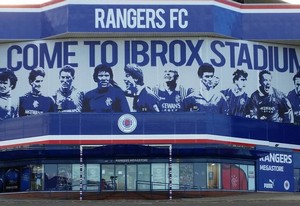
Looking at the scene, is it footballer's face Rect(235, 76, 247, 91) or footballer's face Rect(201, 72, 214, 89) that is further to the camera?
footballer's face Rect(235, 76, 247, 91)

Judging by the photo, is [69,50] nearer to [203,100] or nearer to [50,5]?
[50,5]

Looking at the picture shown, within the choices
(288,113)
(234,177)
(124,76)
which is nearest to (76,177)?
(124,76)

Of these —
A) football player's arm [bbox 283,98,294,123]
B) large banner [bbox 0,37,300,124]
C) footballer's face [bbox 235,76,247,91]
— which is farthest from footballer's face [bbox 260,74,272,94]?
large banner [bbox 0,37,300,124]

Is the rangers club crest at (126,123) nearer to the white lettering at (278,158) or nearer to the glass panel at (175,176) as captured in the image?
the glass panel at (175,176)

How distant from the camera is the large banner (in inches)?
2352

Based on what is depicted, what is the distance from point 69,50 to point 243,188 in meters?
16.0

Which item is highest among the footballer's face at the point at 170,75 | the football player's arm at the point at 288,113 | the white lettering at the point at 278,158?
the footballer's face at the point at 170,75

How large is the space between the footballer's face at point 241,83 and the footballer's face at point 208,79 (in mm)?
2136

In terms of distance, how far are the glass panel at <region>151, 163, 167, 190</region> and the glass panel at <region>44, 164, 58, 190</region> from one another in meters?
6.61

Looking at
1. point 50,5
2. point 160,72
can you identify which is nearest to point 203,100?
point 160,72

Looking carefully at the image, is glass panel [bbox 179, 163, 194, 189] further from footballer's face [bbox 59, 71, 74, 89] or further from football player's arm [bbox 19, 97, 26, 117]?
football player's arm [bbox 19, 97, 26, 117]

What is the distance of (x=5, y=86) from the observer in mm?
61156

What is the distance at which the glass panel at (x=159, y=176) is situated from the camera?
5541cm

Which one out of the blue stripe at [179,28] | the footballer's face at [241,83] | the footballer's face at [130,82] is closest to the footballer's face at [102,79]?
the footballer's face at [130,82]
